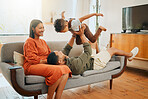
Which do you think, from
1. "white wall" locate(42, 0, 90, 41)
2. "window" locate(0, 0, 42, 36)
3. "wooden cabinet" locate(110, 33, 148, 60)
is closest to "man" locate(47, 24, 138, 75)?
"wooden cabinet" locate(110, 33, 148, 60)

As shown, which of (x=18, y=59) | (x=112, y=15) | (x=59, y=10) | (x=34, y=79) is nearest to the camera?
(x=34, y=79)

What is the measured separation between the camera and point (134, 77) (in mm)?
3615

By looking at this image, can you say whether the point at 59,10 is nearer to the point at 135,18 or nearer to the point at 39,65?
the point at 135,18

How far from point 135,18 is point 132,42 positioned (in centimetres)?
70

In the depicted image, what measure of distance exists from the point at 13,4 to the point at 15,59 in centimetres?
301

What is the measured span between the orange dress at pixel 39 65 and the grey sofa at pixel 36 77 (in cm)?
10

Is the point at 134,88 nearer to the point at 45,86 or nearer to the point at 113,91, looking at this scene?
the point at 113,91

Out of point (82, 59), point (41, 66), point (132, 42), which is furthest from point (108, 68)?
point (132, 42)

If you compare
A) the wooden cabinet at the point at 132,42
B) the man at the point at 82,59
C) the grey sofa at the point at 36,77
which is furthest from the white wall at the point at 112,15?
the man at the point at 82,59

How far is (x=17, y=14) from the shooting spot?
4836 millimetres

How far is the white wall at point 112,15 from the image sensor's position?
4.85 metres

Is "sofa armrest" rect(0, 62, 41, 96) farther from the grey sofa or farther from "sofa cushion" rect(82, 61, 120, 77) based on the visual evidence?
"sofa cushion" rect(82, 61, 120, 77)

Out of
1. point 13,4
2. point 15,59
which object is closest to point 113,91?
point 15,59

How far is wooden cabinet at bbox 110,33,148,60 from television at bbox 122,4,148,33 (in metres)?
0.33
